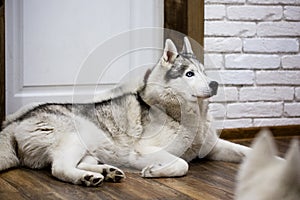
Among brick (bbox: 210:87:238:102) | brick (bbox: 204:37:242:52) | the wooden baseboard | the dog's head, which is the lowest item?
the wooden baseboard

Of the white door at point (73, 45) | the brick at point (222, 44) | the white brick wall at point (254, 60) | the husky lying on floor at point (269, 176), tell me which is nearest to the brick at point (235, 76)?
the white brick wall at point (254, 60)

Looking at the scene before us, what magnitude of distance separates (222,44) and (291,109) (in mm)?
547

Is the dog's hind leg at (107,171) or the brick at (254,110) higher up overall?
the brick at (254,110)

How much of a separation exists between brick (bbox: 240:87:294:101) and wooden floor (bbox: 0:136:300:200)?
76 cm

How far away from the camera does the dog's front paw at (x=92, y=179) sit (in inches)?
74.9

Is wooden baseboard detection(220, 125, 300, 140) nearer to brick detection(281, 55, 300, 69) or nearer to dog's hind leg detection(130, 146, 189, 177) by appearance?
brick detection(281, 55, 300, 69)

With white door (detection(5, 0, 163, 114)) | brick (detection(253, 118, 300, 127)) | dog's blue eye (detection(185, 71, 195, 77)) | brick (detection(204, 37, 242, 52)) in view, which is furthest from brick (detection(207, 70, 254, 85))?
dog's blue eye (detection(185, 71, 195, 77))

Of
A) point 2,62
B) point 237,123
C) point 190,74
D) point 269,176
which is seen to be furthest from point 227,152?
point 269,176

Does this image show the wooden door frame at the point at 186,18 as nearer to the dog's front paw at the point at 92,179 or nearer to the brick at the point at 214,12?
the brick at the point at 214,12

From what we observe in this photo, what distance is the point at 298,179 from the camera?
0.47 metres

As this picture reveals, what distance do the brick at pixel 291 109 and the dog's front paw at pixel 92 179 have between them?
4.63 ft

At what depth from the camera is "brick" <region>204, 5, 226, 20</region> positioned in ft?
9.05

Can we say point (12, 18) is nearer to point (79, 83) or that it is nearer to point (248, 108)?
point (79, 83)

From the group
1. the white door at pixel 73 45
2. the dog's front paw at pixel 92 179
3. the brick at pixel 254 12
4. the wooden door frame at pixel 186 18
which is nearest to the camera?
the dog's front paw at pixel 92 179
